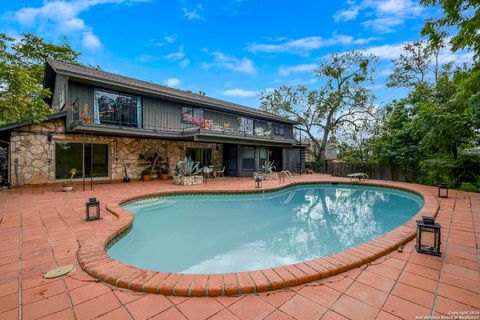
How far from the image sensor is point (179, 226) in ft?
17.0

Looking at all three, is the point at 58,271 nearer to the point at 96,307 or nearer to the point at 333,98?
the point at 96,307

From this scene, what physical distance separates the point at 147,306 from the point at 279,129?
685 inches

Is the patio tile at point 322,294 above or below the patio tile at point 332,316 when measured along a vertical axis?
below

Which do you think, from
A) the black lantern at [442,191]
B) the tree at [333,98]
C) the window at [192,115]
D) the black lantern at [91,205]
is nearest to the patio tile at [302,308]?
the black lantern at [91,205]

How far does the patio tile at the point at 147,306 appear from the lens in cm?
172

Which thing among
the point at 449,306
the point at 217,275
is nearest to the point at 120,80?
the point at 217,275

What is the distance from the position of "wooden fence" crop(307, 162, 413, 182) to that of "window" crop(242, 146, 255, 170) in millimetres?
6422

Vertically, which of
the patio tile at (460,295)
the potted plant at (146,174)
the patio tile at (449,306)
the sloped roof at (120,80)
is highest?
the sloped roof at (120,80)

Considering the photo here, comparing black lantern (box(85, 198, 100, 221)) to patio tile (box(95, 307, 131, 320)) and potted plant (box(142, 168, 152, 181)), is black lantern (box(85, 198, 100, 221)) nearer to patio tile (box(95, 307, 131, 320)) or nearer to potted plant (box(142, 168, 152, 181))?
patio tile (box(95, 307, 131, 320))

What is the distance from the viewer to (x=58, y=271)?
233 cm

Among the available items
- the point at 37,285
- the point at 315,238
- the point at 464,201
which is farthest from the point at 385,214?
the point at 37,285

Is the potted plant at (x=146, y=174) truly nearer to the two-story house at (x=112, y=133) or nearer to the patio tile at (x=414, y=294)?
the two-story house at (x=112, y=133)

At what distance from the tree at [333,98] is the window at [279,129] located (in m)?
2.09

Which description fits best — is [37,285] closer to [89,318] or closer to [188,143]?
[89,318]
